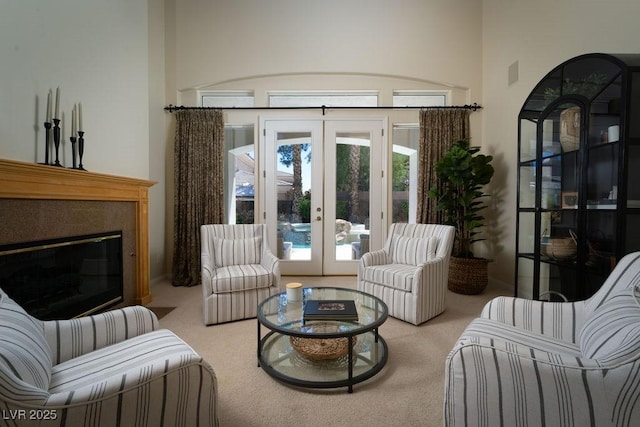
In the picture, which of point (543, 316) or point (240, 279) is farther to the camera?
point (240, 279)

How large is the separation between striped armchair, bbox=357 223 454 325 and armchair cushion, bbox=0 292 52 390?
7.56 feet

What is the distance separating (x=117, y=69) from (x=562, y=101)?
4287 mm

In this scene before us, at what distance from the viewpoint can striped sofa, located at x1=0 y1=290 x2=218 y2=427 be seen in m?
0.79

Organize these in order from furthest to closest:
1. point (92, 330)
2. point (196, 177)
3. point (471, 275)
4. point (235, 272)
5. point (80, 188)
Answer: point (196, 177)
point (471, 275)
point (235, 272)
point (80, 188)
point (92, 330)

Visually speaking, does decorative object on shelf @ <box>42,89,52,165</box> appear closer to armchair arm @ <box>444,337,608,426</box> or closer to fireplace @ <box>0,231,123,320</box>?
fireplace @ <box>0,231,123,320</box>

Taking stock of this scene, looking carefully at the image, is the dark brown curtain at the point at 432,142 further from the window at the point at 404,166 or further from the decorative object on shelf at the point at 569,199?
the decorative object on shelf at the point at 569,199

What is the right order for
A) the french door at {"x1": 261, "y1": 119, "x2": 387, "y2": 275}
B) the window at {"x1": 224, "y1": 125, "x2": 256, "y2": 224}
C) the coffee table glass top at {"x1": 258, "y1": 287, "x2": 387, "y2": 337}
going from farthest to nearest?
the window at {"x1": 224, "y1": 125, "x2": 256, "y2": 224} < the french door at {"x1": 261, "y1": 119, "x2": 387, "y2": 275} < the coffee table glass top at {"x1": 258, "y1": 287, "x2": 387, "y2": 337}

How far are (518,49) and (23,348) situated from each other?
4.81 m

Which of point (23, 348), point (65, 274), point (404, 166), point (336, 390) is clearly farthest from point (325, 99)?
point (23, 348)

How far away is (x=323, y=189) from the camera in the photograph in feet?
13.1

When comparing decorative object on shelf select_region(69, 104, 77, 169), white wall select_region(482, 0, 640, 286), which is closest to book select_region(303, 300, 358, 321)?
decorative object on shelf select_region(69, 104, 77, 169)

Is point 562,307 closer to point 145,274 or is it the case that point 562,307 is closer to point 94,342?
point 94,342

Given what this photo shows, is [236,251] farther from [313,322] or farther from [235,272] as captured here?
[313,322]

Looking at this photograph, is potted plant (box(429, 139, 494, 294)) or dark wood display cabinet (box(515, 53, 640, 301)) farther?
potted plant (box(429, 139, 494, 294))
